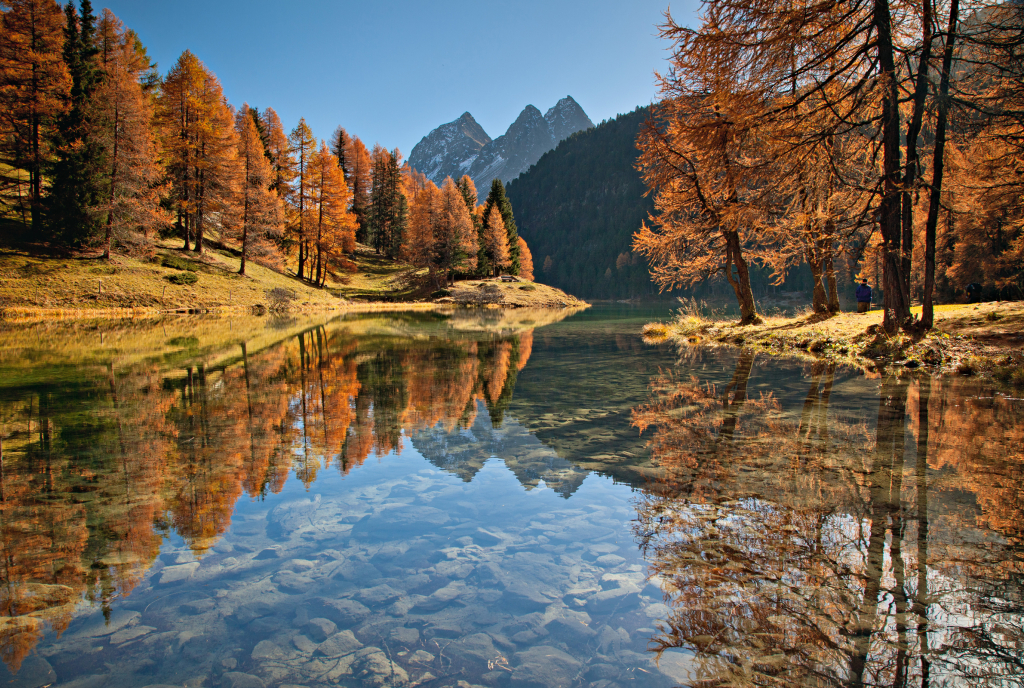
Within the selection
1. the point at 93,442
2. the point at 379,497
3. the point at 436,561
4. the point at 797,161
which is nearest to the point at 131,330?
the point at 93,442

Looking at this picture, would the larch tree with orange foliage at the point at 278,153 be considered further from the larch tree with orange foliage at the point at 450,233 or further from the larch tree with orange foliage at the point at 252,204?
the larch tree with orange foliage at the point at 450,233

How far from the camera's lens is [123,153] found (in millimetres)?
29969

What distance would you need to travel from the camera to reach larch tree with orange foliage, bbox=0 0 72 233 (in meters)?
28.2

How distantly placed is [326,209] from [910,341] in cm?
4665

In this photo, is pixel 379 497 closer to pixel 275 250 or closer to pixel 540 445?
pixel 540 445

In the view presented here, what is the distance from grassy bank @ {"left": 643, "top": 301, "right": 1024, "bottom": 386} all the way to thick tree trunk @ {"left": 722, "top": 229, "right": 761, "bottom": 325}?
0.91 m

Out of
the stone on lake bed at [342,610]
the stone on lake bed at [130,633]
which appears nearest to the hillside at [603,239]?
the stone on lake bed at [342,610]

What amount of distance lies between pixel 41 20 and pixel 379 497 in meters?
40.4

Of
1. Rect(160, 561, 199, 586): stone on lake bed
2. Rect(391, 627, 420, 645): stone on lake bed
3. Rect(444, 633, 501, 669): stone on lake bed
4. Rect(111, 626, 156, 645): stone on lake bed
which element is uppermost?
Rect(160, 561, 199, 586): stone on lake bed

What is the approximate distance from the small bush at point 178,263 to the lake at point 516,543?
92.5ft

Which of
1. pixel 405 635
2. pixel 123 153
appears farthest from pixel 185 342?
pixel 123 153

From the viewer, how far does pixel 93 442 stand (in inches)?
249

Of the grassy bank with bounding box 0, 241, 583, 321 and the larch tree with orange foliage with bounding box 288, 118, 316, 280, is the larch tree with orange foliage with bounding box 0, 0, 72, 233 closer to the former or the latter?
the grassy bank with bounding box 0, 241, 583, 321

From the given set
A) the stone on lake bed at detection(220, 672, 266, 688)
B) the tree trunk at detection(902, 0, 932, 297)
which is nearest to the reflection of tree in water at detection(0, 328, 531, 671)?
the stone on lake bed at detection(220, 672, 266, 688)
